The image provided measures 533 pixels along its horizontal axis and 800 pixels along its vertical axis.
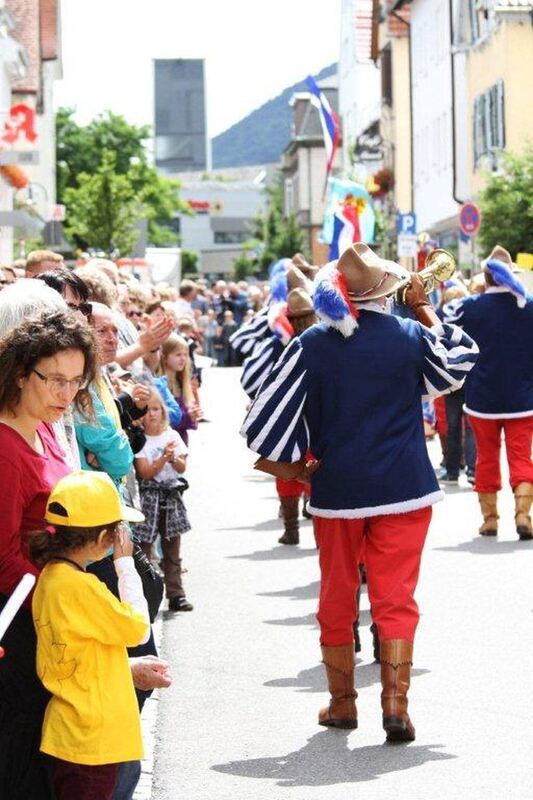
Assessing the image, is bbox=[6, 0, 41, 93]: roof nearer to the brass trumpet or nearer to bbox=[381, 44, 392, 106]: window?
bbox=[381, 44, 392, 106]: window

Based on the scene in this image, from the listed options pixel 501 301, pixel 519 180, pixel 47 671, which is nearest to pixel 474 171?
pixel 519 180

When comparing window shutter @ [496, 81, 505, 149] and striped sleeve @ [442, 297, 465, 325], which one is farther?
window shutter @ [496, 81, 505, 149]

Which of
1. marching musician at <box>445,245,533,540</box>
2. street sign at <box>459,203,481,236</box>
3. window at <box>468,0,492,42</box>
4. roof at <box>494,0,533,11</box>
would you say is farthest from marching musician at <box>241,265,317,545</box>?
window at <box>468,0,492,42</box>

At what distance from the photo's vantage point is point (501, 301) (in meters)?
14.5

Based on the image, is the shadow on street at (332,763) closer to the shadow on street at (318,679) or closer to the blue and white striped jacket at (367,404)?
the blue and white striped jacket at (367,404)

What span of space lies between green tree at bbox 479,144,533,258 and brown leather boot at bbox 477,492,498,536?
17.1 metres

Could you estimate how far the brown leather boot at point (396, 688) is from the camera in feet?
25.2

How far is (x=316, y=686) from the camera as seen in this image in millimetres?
8953

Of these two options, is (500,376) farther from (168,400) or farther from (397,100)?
(397,100)

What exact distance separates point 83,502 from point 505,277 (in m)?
9.61

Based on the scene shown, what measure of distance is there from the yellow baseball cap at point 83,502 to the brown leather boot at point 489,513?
9639 millimetres

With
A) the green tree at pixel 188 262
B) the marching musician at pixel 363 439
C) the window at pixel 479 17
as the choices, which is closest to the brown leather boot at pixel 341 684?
the marching musician at pixel 363 439

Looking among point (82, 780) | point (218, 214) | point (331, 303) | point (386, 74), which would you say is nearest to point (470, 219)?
point (331, 303)

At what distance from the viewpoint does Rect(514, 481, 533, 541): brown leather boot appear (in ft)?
46.2
